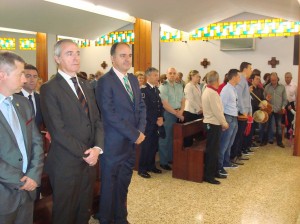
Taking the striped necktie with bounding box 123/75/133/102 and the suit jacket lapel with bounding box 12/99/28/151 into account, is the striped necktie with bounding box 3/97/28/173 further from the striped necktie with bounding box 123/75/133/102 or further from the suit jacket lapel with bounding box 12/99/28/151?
the striped necktie with bounding box 123/75/133/102

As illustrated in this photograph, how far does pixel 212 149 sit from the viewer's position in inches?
159

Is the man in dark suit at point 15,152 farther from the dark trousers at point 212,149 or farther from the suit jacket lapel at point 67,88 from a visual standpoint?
the dark trousers at point 212,149

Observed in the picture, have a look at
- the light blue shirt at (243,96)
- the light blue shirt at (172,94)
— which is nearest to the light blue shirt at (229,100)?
the light blue shirt at (243,96)

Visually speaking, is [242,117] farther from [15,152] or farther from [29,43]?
[29,43]

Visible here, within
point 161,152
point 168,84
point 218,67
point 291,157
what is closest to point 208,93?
point 168,84

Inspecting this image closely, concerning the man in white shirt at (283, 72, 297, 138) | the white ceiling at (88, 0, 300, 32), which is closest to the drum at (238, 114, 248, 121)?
the white ceiling at (88, 0, 300, 32)

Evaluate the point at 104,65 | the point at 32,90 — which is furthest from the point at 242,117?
the point at 104,65

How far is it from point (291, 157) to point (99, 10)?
4.03 metres

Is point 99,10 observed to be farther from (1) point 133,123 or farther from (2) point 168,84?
(1) point 133,123

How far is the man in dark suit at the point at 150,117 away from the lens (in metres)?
4.16

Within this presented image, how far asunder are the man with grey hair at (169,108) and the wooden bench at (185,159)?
16.3 inches

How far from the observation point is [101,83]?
2584mm

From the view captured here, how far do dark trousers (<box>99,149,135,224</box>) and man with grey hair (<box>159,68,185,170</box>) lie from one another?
1982 millimetres

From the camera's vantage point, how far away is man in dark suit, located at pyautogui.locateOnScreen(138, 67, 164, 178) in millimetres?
4156
